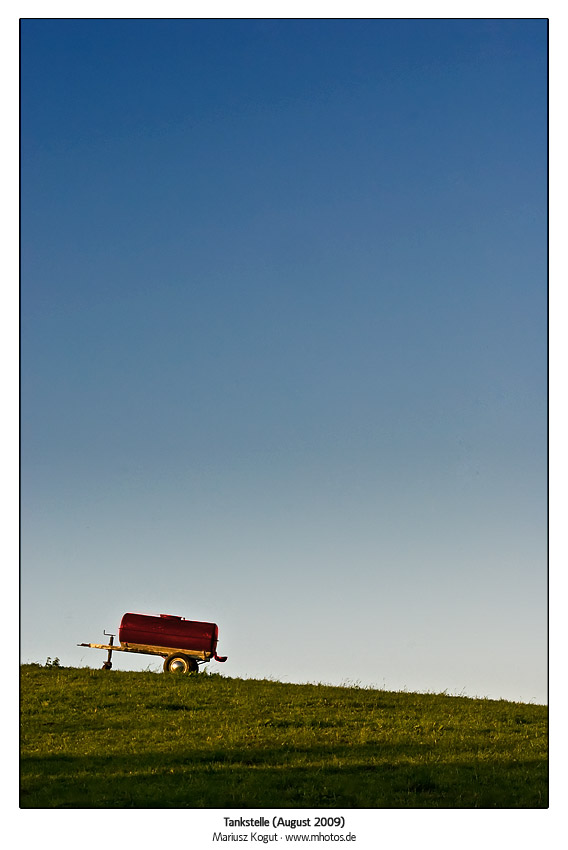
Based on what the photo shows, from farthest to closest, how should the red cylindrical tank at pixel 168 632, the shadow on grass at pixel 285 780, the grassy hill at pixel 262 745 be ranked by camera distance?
the red cylindrical tank at pixel 168 632
the grassy hill at pixel 262 745
the shadow on grass at pixel 285 780

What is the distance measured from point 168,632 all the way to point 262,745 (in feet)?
38.5

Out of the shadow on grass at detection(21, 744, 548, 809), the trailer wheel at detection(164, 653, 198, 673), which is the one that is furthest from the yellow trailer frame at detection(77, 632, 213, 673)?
the shadow on grass at detection(21, 744, 548, 809)

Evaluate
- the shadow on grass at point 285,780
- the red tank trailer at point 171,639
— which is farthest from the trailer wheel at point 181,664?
the shadow on grass at point 285,780

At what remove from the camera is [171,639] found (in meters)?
33.9

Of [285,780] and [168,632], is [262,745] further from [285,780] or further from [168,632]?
[168,632]

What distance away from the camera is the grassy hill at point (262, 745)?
17.2 metres

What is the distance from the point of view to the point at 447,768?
20250 mm

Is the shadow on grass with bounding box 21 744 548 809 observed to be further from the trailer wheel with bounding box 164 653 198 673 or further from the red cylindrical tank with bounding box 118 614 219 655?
the trailer wheel with bounding box 164 653 198 673

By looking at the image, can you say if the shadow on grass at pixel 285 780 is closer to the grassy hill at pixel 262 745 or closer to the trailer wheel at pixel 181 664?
the grassy hill at pixel 262 745

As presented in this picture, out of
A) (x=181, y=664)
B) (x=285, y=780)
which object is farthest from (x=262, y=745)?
(x=181, y=664)
